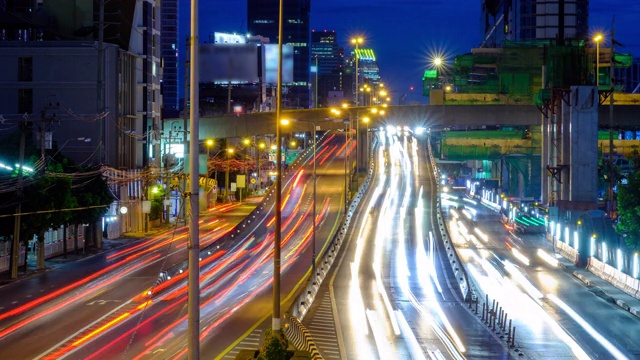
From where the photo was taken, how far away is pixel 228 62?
467 feet

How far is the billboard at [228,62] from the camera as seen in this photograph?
463 ft

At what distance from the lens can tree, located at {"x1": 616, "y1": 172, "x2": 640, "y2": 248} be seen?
5288 centimetres

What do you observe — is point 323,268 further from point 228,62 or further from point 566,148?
point 228,62

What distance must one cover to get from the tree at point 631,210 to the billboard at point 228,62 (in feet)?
311

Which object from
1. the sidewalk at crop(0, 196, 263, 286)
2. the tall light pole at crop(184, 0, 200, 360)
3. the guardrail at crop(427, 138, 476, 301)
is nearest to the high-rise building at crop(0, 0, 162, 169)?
the sidewalk at crop(0, 196, 263, 286)

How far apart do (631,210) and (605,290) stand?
6921 mm

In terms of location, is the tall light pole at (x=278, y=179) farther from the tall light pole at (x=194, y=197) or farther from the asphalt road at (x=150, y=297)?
the tall light pole at (x=194, y=197)

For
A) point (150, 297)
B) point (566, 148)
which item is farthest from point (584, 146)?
point (150, 297)

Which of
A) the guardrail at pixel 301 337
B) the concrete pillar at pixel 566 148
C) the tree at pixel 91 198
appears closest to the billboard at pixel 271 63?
the concrete pillar at pixel 566 148

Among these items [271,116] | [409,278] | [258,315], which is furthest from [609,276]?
[271,116]

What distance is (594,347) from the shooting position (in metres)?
34.6

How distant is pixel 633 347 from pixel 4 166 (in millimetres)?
33014

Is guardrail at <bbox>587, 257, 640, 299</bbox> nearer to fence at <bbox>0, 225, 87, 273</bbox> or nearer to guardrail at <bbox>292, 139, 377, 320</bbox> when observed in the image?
guardrail at <bbox>292, 139, 377, 320</bbox>

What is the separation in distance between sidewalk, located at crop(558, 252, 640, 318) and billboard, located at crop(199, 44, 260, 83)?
3562 inches
